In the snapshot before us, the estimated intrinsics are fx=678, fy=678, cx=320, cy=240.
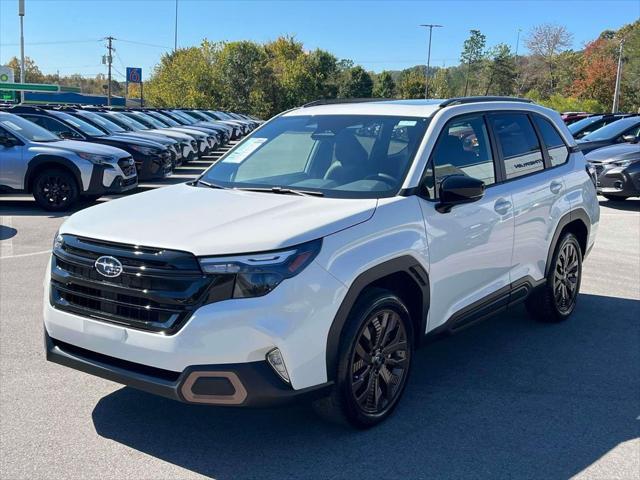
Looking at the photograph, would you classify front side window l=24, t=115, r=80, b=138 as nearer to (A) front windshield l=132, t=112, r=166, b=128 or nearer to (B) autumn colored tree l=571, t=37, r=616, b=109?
(A) front windshield l=132, t=112, r=166, b=128

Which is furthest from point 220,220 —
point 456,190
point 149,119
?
point 149,119

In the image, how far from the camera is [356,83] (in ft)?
326

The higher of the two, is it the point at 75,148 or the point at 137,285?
the point at 75,148

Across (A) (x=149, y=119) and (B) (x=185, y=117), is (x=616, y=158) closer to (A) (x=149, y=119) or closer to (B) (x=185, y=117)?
(A) (x=149, y=119)

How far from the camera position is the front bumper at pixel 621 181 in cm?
1241

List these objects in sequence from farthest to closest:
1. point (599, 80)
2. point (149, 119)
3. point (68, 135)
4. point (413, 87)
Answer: point (413, 87) → point (599, 80) → point (149, 119) → point (68, 135)

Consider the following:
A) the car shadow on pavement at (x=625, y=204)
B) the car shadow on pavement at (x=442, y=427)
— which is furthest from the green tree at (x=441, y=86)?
the car shadow on pavement at (x=442, y=427)

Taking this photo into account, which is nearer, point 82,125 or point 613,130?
point 82,125

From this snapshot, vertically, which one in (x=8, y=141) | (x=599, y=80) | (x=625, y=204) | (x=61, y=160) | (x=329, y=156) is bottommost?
(x=625, y=204)

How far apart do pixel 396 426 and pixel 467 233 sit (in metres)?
1.29

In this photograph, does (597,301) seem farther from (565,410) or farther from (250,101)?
(250,101)

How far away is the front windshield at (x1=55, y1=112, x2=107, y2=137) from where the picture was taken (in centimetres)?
1473

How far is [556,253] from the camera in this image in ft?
18.5

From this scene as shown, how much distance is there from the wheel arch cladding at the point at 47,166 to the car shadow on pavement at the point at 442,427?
8.17m
